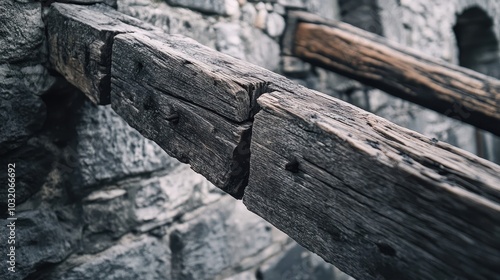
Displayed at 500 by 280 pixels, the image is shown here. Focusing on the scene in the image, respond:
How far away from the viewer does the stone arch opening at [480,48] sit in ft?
11.9

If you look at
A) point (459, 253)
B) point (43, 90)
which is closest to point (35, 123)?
point (43, 90)

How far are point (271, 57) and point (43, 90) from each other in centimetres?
111

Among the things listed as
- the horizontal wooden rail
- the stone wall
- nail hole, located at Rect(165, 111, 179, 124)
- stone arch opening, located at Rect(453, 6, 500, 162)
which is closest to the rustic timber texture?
the stone wall

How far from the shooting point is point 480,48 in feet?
12.5

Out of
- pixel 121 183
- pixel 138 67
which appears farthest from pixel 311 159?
pixel 121 183

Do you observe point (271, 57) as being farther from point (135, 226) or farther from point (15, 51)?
point (15, 51)

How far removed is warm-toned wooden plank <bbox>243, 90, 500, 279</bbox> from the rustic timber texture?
3.55ft

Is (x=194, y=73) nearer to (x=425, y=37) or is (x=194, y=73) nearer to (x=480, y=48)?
(x=425, y=37)

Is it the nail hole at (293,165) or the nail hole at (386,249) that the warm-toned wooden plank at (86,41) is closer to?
the nail hole at (293,165)

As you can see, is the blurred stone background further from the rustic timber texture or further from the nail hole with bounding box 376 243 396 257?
the nail hole with bounding box 376 243 396 257

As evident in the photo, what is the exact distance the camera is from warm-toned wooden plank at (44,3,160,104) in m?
0.84

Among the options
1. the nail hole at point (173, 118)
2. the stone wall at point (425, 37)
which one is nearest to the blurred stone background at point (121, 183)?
the nail hole at point (173, 118)

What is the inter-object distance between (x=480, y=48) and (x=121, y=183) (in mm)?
3918

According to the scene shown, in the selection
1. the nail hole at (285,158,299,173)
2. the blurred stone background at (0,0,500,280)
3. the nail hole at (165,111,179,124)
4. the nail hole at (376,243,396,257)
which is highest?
the nail hole at (285,158,299,173)
